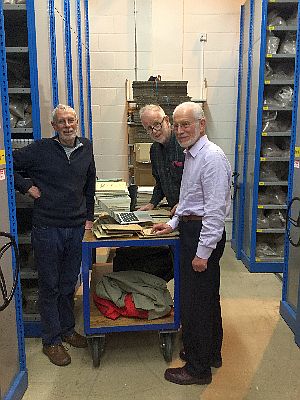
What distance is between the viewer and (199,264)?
216 cm

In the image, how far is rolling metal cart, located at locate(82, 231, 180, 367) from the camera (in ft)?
7.87

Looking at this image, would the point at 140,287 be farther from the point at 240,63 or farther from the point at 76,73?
the point at 240,63

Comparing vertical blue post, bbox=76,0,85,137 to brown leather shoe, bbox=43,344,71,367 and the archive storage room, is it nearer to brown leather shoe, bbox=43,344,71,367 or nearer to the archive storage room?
the archive storage room

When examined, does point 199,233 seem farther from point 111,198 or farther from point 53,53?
point 53,53

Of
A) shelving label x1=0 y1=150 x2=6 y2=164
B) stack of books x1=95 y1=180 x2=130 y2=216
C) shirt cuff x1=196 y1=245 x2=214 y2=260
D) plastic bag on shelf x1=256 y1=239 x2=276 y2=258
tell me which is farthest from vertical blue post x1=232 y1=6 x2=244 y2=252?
shelving label x1=0 y1=150 x2=6 y2=164

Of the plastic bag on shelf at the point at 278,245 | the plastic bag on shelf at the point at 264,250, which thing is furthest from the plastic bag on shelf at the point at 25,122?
the plastic bag on shelf at the point at 278,245

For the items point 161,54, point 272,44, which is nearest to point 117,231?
point 272,44

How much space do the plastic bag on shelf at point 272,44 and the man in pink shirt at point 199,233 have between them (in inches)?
88.0

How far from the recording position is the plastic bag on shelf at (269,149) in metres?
4.15

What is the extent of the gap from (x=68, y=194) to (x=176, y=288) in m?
0.92

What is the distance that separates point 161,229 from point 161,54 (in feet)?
11.2

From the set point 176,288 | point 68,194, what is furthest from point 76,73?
point 176,288

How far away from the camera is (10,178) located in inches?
85.7

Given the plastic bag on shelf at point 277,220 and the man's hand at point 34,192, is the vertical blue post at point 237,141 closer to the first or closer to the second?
the plastic bag on shelf at point 277,220
